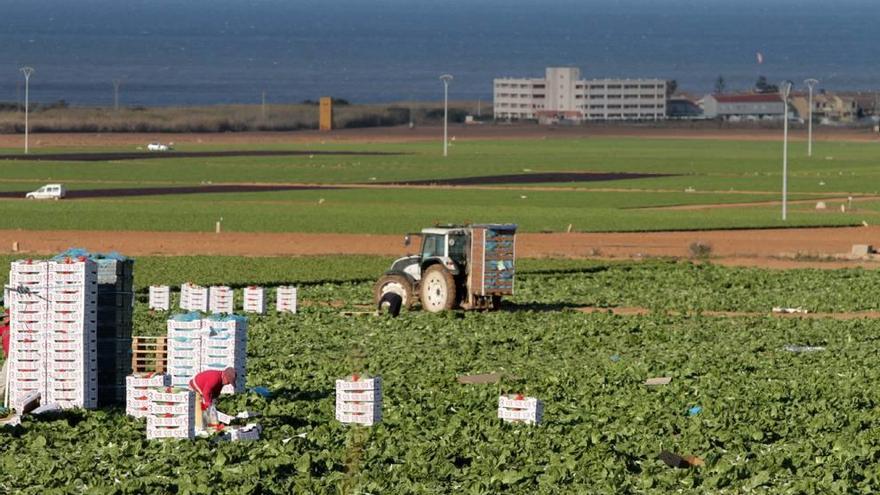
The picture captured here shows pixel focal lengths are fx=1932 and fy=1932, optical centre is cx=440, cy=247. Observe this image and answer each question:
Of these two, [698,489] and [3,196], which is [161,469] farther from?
[3,196]

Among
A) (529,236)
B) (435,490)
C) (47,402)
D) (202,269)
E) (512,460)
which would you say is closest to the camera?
(435,490)

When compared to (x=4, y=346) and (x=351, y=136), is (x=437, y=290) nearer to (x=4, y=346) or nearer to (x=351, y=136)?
(x=4, y=346)

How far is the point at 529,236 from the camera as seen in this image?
3024 inches

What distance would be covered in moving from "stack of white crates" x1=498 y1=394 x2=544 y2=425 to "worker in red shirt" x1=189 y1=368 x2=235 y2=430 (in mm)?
4454

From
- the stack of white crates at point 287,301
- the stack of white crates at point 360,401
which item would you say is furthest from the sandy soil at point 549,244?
the stack of white crates at point 360,401

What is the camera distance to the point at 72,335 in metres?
29.7

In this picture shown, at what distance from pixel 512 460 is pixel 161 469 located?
4889 mm

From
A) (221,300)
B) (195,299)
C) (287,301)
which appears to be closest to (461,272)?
(287,301)

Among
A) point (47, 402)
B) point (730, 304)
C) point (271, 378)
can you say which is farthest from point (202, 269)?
point (47, 402)

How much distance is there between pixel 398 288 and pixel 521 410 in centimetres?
1856

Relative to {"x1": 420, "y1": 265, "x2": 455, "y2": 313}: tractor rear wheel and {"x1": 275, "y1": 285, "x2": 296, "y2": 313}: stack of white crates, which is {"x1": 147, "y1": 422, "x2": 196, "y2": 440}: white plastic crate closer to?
{"x1": 275, "y1": 285, "x2": 296, "y2": 313}: stack of white crates

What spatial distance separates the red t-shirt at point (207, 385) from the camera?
93.5 ft

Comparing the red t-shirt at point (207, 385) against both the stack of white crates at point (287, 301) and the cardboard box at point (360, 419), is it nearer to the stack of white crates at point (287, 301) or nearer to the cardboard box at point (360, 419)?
the cardboard box at point (360, 419)

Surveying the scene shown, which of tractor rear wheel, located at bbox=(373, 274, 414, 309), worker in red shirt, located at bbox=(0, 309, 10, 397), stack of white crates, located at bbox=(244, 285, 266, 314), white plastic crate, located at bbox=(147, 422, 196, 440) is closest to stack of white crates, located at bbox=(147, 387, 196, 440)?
white plastic crate, located at bbox=(147, 422, 196, 440)
